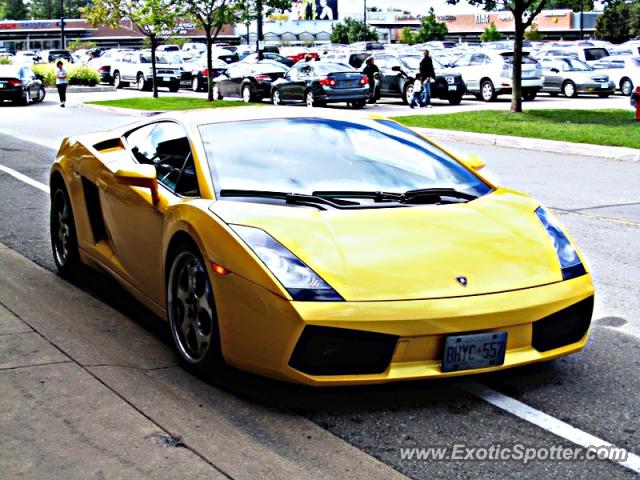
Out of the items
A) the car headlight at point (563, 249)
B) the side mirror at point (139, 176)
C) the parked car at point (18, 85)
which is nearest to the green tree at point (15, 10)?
the parked car at point (18, 85)

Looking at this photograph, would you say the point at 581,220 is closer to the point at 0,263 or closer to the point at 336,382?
the point at 0,263

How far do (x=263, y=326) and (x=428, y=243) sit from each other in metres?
0.87

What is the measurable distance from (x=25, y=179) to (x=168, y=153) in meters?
8.03

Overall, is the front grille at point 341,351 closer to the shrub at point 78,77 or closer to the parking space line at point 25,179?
the parking space line at point 25,179

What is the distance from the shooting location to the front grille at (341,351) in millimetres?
4477

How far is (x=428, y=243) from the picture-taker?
4.89m

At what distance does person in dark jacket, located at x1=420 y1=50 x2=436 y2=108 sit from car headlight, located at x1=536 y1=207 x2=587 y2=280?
25412mm

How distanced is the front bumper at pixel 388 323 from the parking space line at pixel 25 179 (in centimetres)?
846

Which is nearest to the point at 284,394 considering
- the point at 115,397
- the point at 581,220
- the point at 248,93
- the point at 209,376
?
the point at 209,376

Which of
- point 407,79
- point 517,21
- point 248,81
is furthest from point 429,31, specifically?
point 517,21

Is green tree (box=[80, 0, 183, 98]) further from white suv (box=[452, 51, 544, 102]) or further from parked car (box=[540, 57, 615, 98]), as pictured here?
parked car (box=[540, 57, 615, 98])

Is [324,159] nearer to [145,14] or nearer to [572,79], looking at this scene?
[572,79]

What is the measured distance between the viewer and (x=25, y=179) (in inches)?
534

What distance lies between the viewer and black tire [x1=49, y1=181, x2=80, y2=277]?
7.33 m
